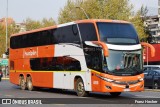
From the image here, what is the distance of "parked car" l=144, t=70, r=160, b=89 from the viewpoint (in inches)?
1282

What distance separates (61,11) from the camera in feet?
240

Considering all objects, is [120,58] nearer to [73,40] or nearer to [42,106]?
[73,40]

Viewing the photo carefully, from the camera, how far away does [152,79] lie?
108 ft

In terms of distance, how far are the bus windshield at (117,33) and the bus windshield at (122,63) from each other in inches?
22.5

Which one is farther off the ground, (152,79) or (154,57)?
(154,57)

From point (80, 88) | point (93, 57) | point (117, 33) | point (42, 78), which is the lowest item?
point (80, 88)

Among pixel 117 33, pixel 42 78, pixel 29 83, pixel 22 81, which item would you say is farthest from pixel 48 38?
pixel 117 33

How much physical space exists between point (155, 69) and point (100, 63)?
1381 centimetres

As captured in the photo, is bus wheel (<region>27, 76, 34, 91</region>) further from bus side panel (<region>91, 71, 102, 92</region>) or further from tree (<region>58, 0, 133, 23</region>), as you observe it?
tree (<region>58, 0, 133, 23</region>)

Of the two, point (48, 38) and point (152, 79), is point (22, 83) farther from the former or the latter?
point (152, 79)

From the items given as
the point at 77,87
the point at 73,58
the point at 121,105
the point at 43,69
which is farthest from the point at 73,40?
the point at 121,105

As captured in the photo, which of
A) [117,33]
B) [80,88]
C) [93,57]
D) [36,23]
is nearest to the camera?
[93,57]

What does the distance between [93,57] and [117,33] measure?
1.60 metres

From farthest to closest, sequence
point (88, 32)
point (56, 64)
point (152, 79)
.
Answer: point (152, 79) < point (56, 64) < point (88, 32)
